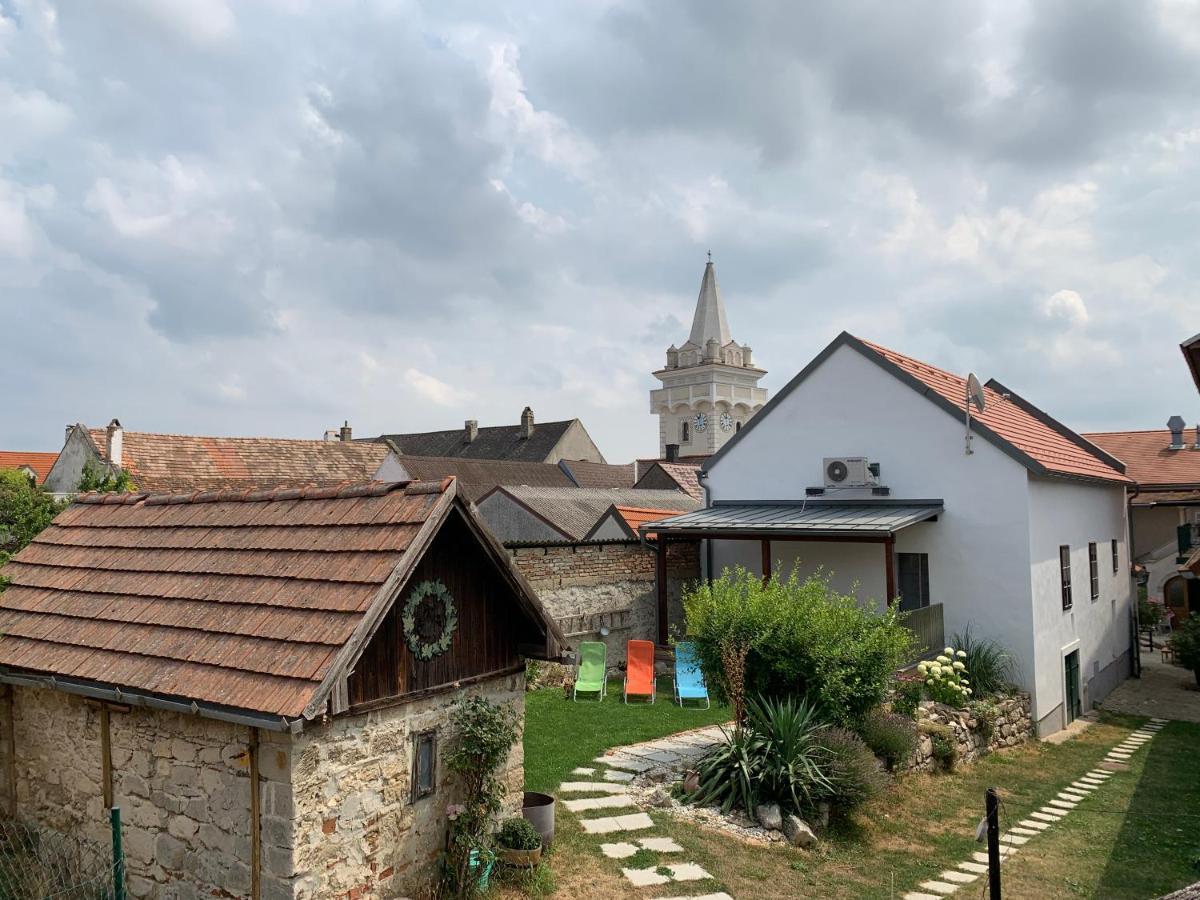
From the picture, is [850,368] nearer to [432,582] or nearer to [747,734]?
[747,734]

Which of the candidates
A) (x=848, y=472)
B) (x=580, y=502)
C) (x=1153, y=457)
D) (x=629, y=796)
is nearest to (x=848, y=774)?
(x=629, y=796)

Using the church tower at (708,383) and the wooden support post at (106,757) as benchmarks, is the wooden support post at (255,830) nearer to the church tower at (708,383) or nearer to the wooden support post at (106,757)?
the wooden support post at (106,757)

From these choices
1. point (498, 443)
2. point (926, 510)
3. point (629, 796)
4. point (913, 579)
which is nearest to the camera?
point (629, 796)

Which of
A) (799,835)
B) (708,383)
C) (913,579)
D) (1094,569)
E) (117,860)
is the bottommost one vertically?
(799,835)

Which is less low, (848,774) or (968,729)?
(848,774)

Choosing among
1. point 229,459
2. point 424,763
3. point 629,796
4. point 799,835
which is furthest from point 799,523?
point 229,459

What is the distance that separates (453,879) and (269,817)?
1.82 metres

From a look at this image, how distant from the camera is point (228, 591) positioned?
269 inches

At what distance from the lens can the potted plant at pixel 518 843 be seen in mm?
7160

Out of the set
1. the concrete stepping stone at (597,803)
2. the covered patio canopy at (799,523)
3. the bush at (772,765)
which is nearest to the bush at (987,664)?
the covered patio canopy at (799,523)

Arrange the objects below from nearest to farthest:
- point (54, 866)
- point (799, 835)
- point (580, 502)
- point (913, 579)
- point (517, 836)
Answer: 1. point (54, 866)
2. point (517, 836)
3. point (799, 835)
4. point (913, 579)
5. point (580, 502)

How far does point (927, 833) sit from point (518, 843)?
16.7 ft

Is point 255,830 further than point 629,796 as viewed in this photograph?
No

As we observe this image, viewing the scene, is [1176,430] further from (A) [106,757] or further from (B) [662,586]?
(A) [106,757]
